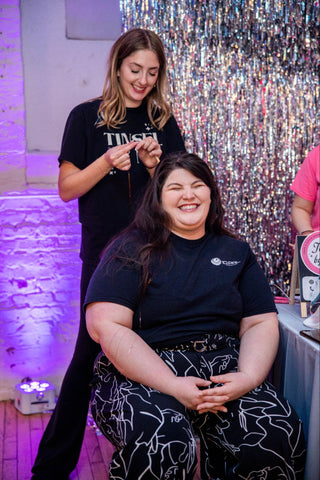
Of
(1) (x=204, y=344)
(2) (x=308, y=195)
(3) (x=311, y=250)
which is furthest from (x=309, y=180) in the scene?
(1) (x=204, y=344)

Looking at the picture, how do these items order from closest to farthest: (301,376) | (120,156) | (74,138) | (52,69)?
(301,376) → (120,156) → (74,138) → (52,69)

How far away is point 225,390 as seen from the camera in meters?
1.60

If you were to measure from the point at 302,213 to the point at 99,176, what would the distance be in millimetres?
837

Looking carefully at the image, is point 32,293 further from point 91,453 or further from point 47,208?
point 91,453

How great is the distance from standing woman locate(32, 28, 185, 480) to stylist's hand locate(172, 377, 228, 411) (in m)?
0.61

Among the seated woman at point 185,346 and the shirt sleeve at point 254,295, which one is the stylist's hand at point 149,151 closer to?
the seated woman at point 185,346

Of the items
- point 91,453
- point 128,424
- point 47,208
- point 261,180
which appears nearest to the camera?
point 128,424

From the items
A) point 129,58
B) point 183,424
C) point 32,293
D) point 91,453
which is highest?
Result: point 129,58

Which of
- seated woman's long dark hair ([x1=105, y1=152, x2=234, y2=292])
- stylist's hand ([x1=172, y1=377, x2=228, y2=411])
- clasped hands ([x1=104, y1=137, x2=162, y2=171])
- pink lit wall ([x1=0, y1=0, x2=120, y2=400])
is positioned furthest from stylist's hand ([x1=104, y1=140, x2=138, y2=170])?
pink lit wall ([x1=0, y1=0, x2=120, y2=400])

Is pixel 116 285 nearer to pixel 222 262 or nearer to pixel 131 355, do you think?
pixel 131 355

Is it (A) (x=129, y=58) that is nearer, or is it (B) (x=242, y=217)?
(A) (x=129, y=58)

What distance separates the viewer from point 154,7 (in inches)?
110

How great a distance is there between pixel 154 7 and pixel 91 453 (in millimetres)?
2068

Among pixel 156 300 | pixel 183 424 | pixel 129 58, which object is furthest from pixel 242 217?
pixel 183 424
